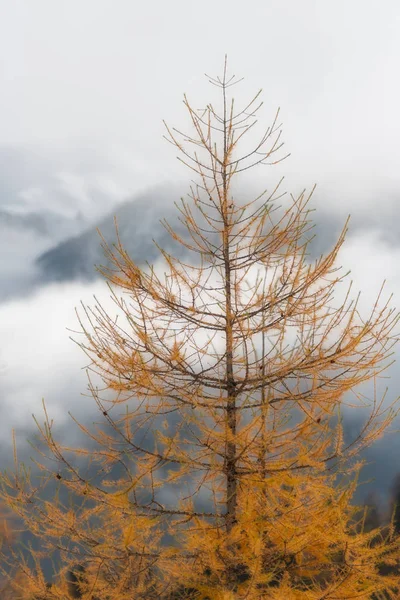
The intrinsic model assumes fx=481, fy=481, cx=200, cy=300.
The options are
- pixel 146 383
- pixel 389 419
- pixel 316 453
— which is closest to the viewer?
pixel 146 383

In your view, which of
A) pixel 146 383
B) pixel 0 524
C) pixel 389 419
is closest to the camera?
pixel 146 383

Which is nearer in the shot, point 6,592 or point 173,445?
point 173,445

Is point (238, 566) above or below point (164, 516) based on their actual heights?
below

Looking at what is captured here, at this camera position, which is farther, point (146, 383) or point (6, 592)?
point (6, 592)

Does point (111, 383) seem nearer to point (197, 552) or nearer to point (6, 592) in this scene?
point (197, 552)

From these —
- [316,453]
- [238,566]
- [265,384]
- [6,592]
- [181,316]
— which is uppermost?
[181,316]

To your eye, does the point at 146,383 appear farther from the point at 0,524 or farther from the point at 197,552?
the point at 0,524

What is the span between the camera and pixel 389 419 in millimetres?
5457

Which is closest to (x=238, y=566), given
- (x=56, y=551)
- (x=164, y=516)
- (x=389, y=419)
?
(x=164, y=516)

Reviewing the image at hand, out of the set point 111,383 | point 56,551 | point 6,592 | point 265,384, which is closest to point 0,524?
point 6,592

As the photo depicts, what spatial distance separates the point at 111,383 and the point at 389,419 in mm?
3164

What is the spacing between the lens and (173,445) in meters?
5.14

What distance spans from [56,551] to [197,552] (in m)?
1.61

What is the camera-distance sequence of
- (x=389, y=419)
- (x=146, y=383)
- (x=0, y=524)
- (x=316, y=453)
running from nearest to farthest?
(x=146, y=383) < (x=389, y=419) < (x=316, y=453) < (x=0, y=524)
